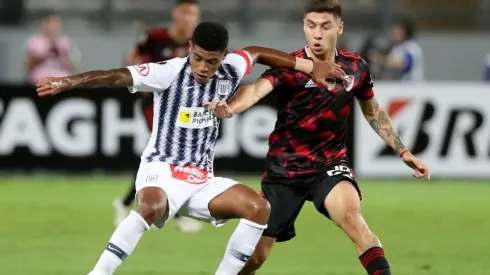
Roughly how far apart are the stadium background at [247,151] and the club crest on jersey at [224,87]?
1.99 meters

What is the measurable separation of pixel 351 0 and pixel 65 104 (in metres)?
7.73

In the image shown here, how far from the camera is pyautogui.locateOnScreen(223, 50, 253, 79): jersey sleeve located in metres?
8.11

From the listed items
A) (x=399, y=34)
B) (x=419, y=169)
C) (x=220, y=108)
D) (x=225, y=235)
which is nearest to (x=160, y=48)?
(x=225, y=235)

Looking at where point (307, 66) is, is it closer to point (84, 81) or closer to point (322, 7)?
point (322, 7)

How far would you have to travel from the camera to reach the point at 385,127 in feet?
27.8

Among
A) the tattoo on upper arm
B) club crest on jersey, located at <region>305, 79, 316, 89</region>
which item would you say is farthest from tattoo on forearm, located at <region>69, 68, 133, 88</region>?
the tattoo on upper arm

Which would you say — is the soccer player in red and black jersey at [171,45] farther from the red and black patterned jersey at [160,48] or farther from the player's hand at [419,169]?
the player's hand at [419,169]

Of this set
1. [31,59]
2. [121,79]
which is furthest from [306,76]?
[31,59]

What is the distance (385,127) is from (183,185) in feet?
5.03

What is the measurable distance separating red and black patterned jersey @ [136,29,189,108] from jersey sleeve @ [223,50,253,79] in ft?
13.5

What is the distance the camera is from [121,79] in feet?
24.7

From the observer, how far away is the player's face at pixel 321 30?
8117 mm

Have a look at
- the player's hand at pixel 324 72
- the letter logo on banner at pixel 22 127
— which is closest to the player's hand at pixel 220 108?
the player's hand at pixel 324 72

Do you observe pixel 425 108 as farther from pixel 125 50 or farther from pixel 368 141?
pixel 125 50
